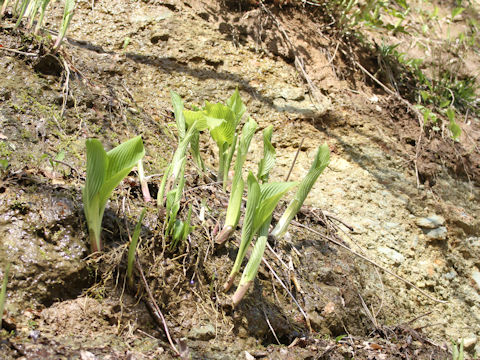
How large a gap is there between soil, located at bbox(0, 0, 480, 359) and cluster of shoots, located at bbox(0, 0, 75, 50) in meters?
0.09

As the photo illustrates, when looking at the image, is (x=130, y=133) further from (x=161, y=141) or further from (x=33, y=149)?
(x=33, y=149)

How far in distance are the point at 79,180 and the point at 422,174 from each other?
2.28 m

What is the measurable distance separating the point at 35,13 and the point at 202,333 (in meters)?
1.80

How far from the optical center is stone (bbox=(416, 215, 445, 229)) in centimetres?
276

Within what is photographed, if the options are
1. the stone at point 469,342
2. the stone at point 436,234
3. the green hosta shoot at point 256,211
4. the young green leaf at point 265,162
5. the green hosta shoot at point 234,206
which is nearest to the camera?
the green hosta shoot at point 256,211

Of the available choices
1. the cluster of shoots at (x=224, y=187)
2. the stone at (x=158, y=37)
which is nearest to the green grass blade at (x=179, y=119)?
the cluster of shoots at (x=224, y=187)

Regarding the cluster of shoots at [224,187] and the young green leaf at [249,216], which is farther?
the young green leaf at [249,216]

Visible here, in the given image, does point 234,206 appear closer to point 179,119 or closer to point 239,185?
point 239,185

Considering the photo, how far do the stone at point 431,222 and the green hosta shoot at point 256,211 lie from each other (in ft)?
4.89

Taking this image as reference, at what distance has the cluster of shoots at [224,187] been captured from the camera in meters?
1.37

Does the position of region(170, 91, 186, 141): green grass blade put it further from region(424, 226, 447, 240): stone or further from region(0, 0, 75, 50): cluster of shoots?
region(424, 226, 447, 240): stone

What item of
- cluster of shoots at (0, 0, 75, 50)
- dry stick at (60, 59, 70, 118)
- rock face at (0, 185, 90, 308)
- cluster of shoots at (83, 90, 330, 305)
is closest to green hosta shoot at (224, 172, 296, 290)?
cluster of shoots at (83, 90, 330, 305)

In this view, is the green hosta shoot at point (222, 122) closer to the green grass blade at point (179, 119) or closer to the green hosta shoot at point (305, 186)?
the green grass blade at point (179, 119)

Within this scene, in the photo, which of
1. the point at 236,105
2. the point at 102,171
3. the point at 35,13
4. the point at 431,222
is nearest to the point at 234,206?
the point at 102,171
